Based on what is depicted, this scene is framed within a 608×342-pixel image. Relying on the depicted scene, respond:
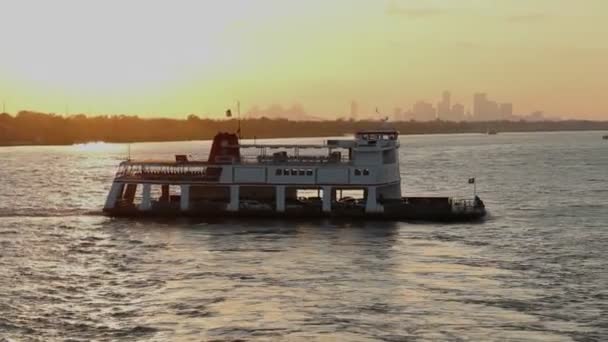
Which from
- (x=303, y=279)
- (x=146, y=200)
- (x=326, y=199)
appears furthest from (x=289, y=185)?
(x=303, y=279)

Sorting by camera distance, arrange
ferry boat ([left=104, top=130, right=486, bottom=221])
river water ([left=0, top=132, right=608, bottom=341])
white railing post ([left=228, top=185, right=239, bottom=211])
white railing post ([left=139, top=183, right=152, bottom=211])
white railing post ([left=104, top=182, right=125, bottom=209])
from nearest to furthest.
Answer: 1. river water ([left=0, top=132, right=608, bottom=341])
2. ferry boat ([left=104, top=130, right=486, bottom=221])
3. white railing post ([left=228, top=185, right=239, bottom=211])
4. white railing post ([left=139, top=183, right=152, bottom=211])
5. white railing post ([left=104, top=182, right=125, bottom=209])

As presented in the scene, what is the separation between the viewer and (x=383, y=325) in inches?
1393

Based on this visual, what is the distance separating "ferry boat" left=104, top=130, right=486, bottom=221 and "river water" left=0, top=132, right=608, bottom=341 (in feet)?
6.89

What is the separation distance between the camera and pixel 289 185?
226 ft

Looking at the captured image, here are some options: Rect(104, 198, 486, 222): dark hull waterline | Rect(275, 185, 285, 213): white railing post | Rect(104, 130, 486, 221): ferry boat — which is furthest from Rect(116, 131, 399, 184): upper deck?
Rect(104, 198, 486, 222): dark hull waterline

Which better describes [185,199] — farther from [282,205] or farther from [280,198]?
[282,205]

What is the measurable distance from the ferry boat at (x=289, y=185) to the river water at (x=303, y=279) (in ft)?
6.89

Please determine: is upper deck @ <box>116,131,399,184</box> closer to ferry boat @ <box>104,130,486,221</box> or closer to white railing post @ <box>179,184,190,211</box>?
ferry boat @ <box>104,130,486,221</box>

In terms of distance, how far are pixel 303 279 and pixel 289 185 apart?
24.9m

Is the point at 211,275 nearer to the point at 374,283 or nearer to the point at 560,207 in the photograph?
the point at 374,283

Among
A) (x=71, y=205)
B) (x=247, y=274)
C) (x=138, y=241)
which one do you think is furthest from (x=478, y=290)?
(x=71, y=205)

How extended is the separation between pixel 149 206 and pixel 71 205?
23.6 metres

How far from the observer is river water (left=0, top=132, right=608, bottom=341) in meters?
35.1

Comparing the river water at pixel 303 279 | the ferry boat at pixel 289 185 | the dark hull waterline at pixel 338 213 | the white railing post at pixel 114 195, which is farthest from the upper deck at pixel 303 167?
the river water at pixel 303 279
